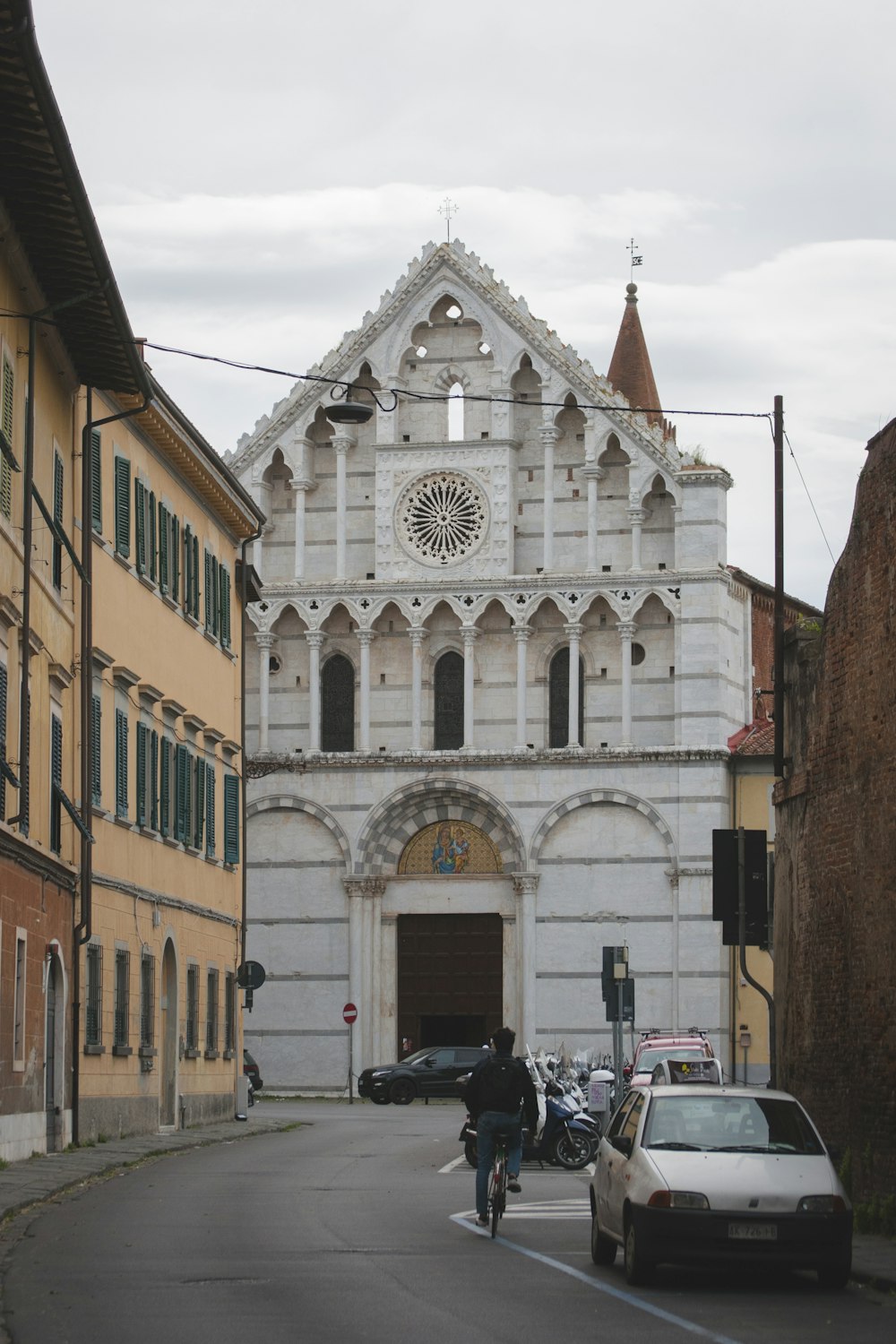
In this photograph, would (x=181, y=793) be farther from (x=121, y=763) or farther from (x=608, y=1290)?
(x=608, y=1290)

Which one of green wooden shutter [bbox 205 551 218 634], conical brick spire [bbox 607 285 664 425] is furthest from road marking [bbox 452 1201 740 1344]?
conical brick spire [bbox 607 285 664 425]

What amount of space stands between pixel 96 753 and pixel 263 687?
2465 centimetres

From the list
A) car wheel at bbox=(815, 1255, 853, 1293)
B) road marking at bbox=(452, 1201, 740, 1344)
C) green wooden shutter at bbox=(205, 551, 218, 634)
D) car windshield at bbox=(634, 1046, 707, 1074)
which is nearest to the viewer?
road marking at bbox=(452, 1201, 740, 1344)

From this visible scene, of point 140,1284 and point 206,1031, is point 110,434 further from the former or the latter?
point 140,1284

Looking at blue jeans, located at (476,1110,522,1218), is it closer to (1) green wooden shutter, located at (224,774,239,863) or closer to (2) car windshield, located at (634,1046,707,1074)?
(2) car windshield, located at (634,1046,707,1074)

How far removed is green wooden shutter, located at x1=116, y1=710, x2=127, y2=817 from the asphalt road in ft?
28.2

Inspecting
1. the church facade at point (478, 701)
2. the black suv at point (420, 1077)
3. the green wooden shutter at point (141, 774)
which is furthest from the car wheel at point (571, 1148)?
the church facade at point (478, 701)

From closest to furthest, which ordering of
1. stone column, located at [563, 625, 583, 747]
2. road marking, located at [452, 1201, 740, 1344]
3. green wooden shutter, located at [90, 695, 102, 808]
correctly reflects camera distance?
road marking, located at [452, 1201, 740, 1344] < green wooden shutter, located at [90, 695, 102, 808] < stone column, located at [563, 625, 583, 747]

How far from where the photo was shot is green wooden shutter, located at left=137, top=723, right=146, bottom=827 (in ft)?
110

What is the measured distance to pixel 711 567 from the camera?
53.1 metres

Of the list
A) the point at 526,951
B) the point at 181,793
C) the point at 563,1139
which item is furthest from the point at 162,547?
the point at 526,951

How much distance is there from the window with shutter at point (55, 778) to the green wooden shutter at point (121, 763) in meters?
3.60

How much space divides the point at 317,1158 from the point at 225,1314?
16168mm

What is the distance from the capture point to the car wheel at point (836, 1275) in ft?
48.8
